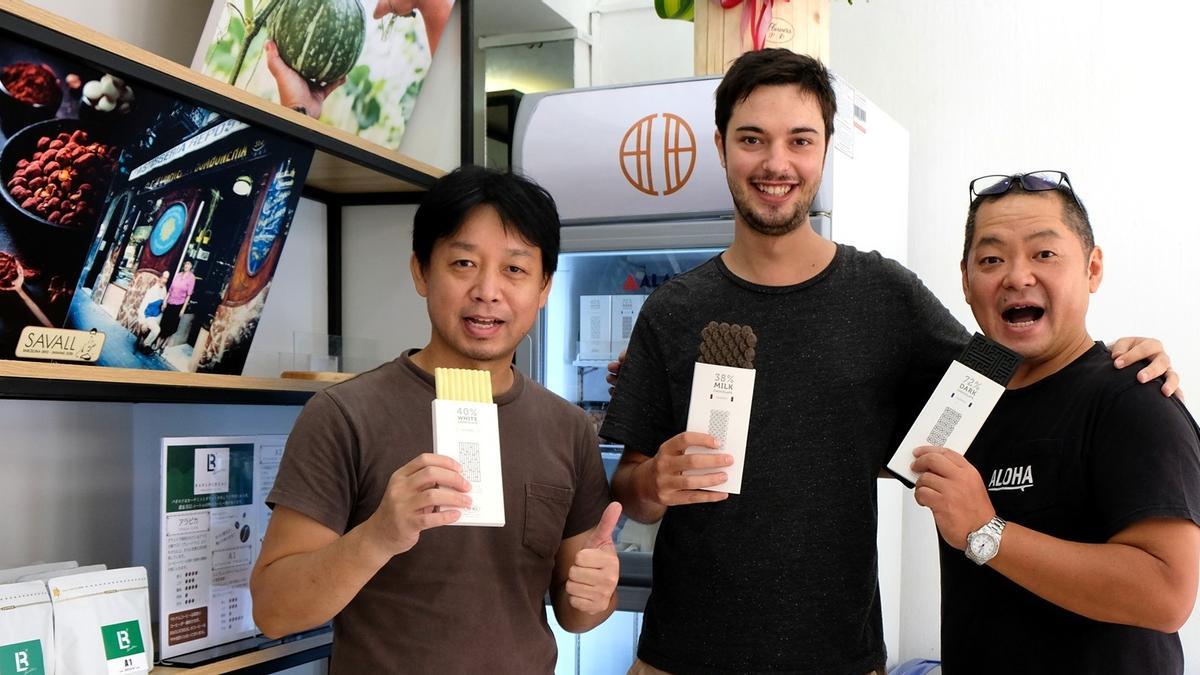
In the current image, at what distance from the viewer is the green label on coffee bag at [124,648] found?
5.99ft

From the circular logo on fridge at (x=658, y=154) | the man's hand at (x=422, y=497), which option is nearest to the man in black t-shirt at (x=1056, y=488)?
the man's hand at (x=422, y=497)

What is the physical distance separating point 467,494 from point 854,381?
0.77 m

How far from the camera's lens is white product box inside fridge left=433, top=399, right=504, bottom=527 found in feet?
5.05

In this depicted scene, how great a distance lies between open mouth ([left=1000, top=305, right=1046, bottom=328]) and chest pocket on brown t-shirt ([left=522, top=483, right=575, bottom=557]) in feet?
2.65

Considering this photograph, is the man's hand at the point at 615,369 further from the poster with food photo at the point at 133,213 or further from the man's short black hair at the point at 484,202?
the poster with food photo at the point at 133,213

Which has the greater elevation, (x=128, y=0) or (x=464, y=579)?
(x=128, y=0)

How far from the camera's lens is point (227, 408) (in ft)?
8.57

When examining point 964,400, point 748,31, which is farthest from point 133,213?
point 748,31

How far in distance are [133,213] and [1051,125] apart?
3.04 meters

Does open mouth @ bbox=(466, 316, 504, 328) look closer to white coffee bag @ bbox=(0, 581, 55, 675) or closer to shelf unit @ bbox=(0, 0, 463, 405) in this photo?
shelf unit @ bbox=(0, 0, 463, 405)

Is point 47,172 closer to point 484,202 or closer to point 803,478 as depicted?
point 484,202

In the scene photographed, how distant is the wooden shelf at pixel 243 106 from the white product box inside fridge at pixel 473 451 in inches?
32.4

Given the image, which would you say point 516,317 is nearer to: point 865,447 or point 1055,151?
point 865,447

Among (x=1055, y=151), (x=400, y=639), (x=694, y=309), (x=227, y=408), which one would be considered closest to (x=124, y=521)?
(x=227, y=408)
